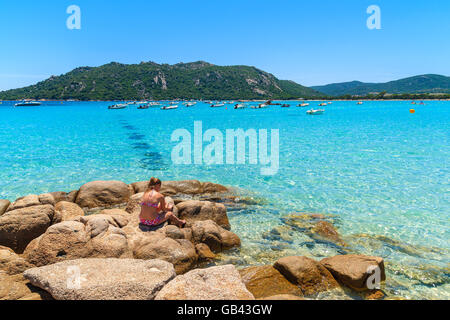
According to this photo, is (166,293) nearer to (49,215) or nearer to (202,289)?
(202,289)

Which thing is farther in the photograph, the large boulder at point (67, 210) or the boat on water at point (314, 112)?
the boat on water at point (314, 112)

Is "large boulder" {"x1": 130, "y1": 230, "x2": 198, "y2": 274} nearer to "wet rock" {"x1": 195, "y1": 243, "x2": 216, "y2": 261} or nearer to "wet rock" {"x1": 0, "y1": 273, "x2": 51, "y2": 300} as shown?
"wet rock" {"x1": 195, "y1": 243, "x2": 216, "y2": 261}

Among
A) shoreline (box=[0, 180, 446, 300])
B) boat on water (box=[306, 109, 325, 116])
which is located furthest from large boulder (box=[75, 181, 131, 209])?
boat on water (box=[306, 109, 325, 116])

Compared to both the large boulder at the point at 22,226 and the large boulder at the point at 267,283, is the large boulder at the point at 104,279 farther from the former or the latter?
the large boulder at the point at 22,226

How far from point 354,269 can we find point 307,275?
1.15 m

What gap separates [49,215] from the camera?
814cm

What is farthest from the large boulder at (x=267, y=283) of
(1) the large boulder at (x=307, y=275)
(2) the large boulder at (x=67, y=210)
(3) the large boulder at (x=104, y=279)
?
(2) the large boulder at (x=67, y=210)

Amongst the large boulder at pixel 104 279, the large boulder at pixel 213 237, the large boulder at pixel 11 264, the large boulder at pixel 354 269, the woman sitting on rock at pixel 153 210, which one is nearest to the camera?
the large boulder at pixel 104 279

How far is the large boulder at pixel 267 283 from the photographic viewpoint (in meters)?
5.82

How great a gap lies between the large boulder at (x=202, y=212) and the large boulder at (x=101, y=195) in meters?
4.11

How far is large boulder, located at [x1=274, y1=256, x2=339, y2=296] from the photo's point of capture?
6059mm

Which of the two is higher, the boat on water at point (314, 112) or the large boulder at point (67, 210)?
the boat on water at point (314, 112)

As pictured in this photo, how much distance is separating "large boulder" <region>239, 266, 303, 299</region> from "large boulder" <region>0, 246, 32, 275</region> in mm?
5491
